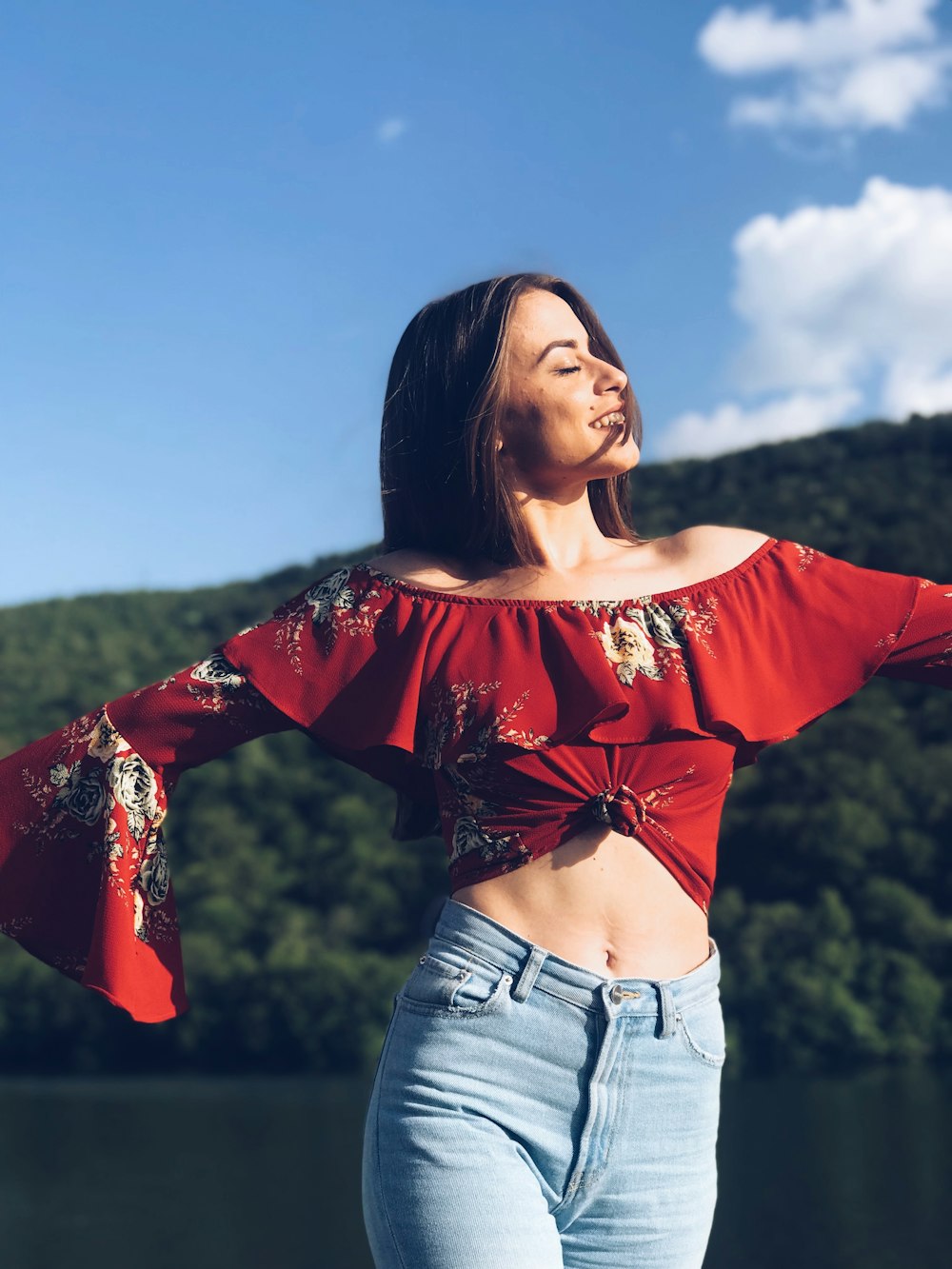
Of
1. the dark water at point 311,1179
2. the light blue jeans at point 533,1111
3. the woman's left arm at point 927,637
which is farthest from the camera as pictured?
the dark water at point 311,1179

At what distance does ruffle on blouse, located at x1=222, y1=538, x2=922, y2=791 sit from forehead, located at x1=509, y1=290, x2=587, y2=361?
305mm

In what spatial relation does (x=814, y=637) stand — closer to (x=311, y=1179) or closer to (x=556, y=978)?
(x=556, y=978)

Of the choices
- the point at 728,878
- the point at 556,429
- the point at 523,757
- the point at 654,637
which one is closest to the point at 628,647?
the point at 654,637

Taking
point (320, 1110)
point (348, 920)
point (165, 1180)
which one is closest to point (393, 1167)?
point (165, 1180)

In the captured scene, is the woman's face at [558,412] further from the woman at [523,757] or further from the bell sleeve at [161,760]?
the bell sleeve at [161,760]

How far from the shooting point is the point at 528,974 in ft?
4.43

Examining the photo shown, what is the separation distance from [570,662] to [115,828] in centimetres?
55

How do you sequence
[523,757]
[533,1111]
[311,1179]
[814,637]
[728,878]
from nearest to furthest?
[533,1111], [523,757], [814,637], [311,1179], [728,878]

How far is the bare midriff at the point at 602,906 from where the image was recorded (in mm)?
1383

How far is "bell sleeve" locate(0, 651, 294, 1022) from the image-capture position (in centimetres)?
158

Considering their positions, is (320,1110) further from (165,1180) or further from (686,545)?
(686,545)

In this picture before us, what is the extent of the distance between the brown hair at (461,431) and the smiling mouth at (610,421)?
0.02 m

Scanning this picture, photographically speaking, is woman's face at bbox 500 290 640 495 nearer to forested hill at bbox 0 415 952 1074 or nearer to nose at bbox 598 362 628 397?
nose at bbox 598 362 628 397

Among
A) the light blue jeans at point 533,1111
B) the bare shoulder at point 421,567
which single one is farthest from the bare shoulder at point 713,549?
the light blue jeans at point 533,1111
